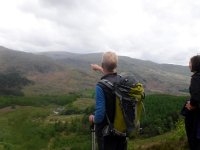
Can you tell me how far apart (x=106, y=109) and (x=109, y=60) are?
878mm

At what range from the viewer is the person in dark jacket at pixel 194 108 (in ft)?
25.5

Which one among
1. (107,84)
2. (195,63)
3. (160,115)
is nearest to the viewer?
(107,84)

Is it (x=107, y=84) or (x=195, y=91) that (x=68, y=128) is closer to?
(x=195, y=91)

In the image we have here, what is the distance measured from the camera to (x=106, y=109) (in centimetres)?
702

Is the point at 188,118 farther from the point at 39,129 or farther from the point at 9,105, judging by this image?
the point at 9,105

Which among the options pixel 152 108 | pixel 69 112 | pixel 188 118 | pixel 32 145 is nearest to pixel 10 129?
pixel 32 145

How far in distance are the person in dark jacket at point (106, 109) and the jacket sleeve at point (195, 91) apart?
1.63 m

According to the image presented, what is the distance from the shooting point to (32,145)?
203 feet

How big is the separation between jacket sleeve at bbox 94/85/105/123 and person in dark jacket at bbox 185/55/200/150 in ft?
6.40

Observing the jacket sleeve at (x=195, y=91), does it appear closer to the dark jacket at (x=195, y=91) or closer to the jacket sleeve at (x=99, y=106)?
the dark jacket at (x=195, y=91)

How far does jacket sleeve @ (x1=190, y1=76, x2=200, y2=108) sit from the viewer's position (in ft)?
25.4

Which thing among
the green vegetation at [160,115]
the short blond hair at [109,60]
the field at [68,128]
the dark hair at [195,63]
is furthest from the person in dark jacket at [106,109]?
the green vegetation at [160,115]

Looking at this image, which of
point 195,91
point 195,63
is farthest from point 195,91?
point 195,63

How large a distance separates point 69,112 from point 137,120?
380 ft
